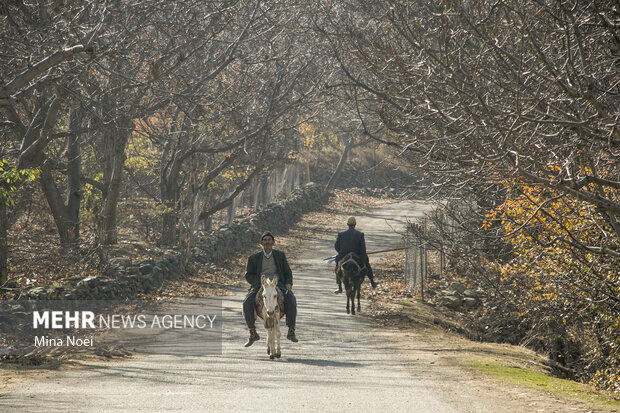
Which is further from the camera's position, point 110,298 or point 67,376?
point 110,298

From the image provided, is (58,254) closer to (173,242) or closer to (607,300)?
(173,242)

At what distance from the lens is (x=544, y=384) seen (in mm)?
11641

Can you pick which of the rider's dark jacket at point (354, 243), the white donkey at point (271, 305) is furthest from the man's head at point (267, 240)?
the rider's dark jacket at point (354, 243)

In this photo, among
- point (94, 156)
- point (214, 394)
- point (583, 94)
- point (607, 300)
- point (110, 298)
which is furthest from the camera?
point (94, 156)

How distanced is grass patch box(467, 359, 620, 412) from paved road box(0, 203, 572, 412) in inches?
33.8

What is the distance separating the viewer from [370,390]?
10.3 m

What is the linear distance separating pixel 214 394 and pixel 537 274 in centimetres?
756

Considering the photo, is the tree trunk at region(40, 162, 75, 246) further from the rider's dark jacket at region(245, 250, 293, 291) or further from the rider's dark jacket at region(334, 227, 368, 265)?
the rider's dark jacket at region(245, 250, 293, 291)

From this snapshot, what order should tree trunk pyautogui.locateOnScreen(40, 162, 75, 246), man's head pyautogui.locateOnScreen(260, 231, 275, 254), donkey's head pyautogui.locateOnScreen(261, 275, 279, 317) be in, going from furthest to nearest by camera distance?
Result: 1. tree trunk pyautogui.locateOnScreen(40, 162, 75, 246)
2. man's head pyautogui.locateOnScreen(260, 231, 275, 254)
3. donkey's head pyautogui.locateOnScreen(261, 275, 279, 317)

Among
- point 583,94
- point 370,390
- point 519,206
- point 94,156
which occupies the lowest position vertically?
point 370,390

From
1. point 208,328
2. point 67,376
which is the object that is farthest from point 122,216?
point 67,376

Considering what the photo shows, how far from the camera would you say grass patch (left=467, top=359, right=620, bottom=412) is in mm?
10500

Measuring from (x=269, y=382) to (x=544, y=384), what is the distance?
4578 millimetres

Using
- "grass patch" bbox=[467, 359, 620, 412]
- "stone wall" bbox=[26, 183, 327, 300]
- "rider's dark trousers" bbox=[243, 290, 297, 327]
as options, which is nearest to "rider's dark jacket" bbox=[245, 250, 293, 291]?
"rider's dark trousers" bbox=[243, 290, 297, 327]
